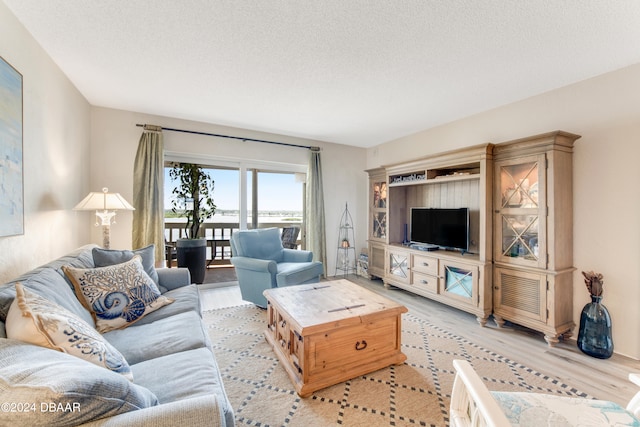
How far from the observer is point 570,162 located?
2469 mm

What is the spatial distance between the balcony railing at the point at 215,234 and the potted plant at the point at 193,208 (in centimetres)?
15

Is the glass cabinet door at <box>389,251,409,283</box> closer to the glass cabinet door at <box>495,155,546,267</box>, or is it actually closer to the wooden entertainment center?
the wooden entertainment center

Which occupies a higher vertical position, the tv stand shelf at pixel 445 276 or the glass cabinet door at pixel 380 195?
the glass cabinet door at pixel 380 195

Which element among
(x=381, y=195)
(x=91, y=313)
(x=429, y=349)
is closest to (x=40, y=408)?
(x=91, y=313)

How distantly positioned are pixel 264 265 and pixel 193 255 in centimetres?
135

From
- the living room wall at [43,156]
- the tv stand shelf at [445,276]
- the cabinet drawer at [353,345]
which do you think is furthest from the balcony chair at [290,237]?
the cabinet drawer at [353,345]

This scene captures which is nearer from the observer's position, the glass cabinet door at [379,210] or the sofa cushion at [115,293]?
the sofa cushion at [115,293]

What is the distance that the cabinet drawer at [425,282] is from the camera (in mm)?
3250

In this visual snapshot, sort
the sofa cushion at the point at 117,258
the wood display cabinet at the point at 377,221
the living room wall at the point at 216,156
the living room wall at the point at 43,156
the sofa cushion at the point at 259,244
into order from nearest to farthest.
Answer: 1. the living room wall at the point at 43,156
2. the sofa cushion at the point at 117,258
3. the living room wall at the point at 216,156
4. the sofa cushion at the point at 259,244
5. the wood display cabinet at the point at 377,221

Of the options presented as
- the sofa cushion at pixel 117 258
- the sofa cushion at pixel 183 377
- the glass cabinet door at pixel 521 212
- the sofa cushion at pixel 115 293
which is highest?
the glass cabinet door at pixel 521 212

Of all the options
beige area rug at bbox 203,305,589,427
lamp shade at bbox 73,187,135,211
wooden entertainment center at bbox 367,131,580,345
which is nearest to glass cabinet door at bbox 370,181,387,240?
wooden entertainment center at bbox 367,131,580,345

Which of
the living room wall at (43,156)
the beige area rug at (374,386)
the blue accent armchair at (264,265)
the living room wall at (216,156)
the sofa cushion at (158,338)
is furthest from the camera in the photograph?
the living room wall at (216,156)

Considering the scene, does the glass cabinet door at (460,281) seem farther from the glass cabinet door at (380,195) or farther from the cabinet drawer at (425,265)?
the glass cabinet door at (380,195)

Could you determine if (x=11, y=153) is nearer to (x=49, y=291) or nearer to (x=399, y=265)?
(x=49, y=291)
